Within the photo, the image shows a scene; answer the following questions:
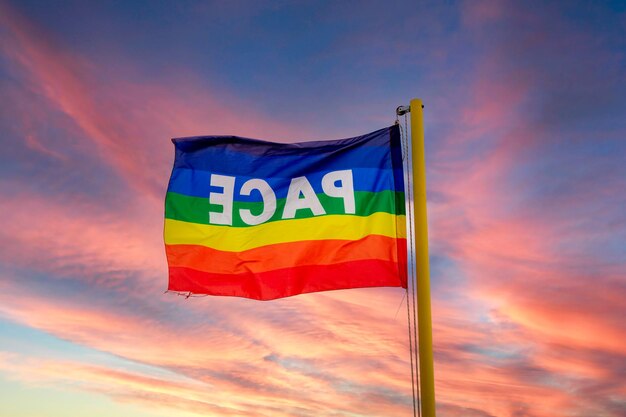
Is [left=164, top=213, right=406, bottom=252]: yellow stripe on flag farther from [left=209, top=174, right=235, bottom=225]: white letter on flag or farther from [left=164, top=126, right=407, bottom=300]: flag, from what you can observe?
[left=209, top=174, right=235, bottom=225]: white letter on flag

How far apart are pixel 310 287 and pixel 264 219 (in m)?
1.81

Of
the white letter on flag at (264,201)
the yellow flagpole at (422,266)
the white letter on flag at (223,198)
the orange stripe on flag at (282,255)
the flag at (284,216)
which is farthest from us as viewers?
the white letter on flag at (223,198)

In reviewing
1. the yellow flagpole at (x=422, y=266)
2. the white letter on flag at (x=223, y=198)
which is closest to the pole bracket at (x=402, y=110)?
the yellow flagpole at (x=422, y=266)

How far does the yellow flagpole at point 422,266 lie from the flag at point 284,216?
126 centimetres

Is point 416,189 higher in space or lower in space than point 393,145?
lower

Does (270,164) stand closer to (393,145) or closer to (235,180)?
(235,180)

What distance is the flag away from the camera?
10.8m

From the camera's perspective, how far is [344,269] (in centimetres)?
1084

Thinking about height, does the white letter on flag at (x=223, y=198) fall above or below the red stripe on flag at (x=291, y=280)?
above

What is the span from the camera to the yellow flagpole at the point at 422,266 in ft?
25.9

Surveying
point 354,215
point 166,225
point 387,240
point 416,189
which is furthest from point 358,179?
point 166,225

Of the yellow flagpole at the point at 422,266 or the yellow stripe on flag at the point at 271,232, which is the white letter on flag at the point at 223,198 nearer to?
the yellow stripe on flag at the point at 271,232

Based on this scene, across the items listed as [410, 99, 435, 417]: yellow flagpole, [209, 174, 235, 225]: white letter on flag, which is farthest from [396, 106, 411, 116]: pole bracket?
[209, 174, 235, 225]: white letter on flag

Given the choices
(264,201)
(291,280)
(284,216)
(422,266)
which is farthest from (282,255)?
(422,266)
